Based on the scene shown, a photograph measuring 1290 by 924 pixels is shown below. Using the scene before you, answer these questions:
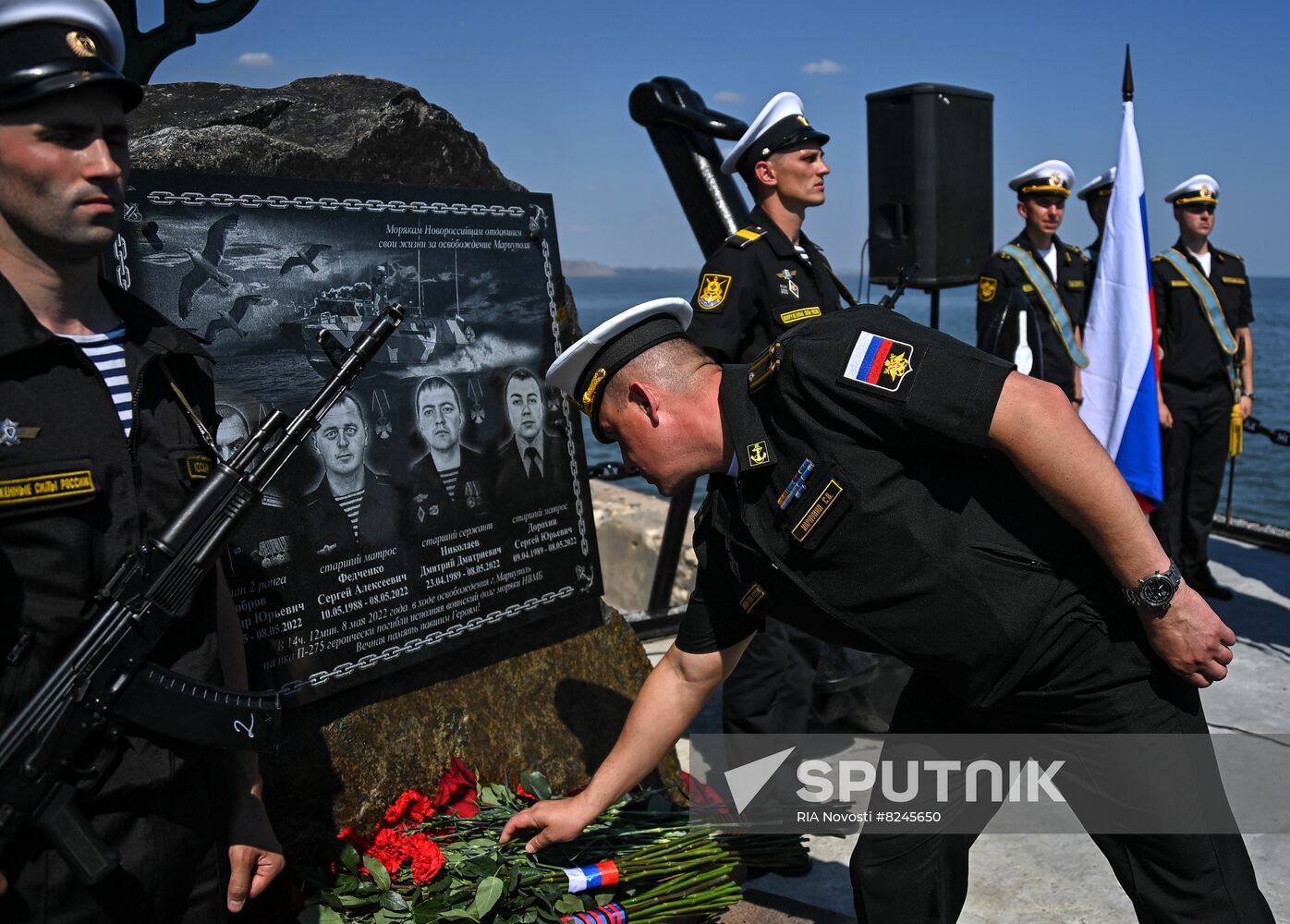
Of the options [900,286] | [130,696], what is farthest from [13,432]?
[900,286]

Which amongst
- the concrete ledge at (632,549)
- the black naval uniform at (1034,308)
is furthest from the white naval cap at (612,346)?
the concrete ledge at (632,549)

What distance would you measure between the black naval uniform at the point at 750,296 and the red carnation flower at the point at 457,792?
1.65 m

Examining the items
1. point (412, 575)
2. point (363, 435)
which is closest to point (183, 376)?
point (363, 435)

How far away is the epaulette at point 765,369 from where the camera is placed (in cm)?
213

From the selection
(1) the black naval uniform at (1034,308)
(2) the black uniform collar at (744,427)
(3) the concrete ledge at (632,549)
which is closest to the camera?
(2) the black uniform collar at (744,427)

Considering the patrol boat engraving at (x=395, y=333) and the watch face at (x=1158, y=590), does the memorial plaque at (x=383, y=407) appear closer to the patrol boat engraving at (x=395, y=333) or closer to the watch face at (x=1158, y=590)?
the patrol boat engraving at (x=395, y=333)

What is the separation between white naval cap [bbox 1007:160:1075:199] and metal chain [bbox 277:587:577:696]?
162 inches

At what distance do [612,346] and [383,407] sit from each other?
820 mm

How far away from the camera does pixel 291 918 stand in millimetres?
2582

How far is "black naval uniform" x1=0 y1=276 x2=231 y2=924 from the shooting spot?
5.65 feet

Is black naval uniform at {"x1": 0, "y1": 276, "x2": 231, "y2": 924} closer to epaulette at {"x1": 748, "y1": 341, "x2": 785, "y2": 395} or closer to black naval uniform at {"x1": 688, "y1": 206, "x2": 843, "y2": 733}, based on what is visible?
epaulette at {"x1": 748, "y1": 341, "x2": 785, "y2": 395}

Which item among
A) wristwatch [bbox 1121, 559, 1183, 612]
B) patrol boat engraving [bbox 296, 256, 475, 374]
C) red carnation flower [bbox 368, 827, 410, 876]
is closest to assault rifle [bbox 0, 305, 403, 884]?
patrol boat engraving [bbox 296, 256, 475, 374]

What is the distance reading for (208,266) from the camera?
8.39ft

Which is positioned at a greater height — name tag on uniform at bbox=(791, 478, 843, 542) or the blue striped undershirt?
the blue striped undershirt
